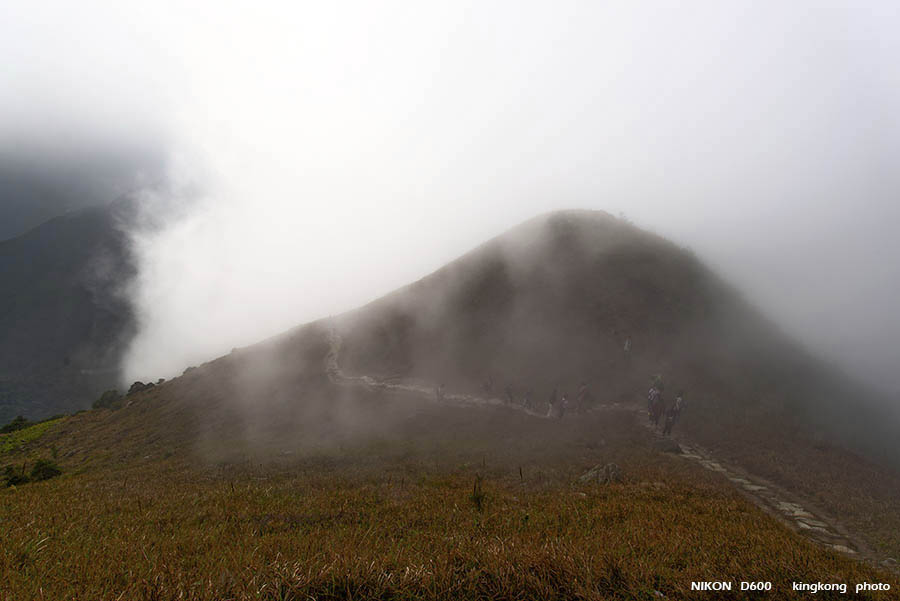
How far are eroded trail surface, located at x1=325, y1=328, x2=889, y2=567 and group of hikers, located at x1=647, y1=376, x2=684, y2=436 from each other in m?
0.67

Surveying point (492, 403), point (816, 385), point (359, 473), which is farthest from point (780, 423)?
point (359, 473)

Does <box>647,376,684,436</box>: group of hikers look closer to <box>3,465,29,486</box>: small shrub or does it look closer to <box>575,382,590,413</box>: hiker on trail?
<box>575,382,590,413</box>: hiker on trail

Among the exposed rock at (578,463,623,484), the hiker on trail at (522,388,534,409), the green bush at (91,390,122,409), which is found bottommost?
the hiker on trail at (522,388,534,409)

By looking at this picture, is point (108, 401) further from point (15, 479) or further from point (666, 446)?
point (666, 446)

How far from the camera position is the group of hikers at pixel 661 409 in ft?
94.4

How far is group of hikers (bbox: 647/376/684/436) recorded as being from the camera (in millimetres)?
28766

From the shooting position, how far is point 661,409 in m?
30.5

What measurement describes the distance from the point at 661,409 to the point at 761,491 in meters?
12.7

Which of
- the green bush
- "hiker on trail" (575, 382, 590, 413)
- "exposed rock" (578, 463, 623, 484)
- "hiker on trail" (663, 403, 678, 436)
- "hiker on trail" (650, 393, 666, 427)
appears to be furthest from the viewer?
the green bush

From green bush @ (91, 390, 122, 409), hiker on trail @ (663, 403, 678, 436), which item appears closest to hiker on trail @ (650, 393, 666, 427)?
hiker on trail @ (663, 403, 678, 436)

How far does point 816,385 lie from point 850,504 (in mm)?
27232

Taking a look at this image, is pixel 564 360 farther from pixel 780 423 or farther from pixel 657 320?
pixel 780 423

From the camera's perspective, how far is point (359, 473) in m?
18.0

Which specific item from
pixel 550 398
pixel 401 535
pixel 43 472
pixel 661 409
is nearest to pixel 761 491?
pixel 661 409
